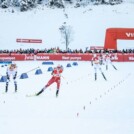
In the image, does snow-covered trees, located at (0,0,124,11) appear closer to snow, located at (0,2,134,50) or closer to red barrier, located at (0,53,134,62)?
snow, located at (0,2,134,50)

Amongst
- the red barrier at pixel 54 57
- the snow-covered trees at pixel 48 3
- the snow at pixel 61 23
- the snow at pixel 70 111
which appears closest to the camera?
the snow at pixel 70 111

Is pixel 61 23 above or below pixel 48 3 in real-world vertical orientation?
below

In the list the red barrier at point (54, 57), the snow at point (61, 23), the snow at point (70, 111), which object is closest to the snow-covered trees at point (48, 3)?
the snow at point (61, 23)

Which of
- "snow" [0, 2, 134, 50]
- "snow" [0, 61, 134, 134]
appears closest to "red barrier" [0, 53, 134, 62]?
"snow" [0, 2, 134, 50]

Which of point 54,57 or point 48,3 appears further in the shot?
point 48,3

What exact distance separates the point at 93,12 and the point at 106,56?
47.3 m

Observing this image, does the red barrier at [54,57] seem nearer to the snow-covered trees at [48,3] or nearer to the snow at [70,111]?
the snow at [70,111]

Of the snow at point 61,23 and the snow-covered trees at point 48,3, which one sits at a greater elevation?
the snow-covered trees at point 48,3

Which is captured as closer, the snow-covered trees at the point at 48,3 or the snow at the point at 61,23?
the snow at the point at 61,23

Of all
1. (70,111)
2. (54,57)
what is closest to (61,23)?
(54,57)

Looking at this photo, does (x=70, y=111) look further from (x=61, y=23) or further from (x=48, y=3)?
(x=48, y=3)

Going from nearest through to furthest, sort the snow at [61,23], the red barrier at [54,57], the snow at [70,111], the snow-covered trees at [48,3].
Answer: the snow at [70,111] < the red barrier at [54,57] < the snow at [61,23] < the snow-covered trees at [48,3]

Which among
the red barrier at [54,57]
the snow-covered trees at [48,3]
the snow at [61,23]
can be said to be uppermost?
the snow-covered trees at [48,3]

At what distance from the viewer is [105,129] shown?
11.4m
